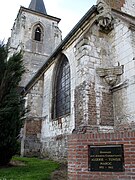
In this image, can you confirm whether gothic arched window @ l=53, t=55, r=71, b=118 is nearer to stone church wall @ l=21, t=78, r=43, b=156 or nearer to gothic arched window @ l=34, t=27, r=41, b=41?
stone church wall @ l=21, t=78, r=43, b=156

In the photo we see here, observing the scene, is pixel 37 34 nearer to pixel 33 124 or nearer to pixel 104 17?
pixel 33 124

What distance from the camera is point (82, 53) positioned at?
7.78m

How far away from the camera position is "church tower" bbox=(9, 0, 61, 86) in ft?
80.2

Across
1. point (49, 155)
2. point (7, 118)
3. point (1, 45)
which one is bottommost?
point (49, 155)

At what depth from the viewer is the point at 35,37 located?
26188mm

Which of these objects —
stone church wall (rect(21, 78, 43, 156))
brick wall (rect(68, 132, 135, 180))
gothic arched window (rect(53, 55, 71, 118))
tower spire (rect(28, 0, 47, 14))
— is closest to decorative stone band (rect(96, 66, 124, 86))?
gothic arched window (rect(53, 55, 71, 118))

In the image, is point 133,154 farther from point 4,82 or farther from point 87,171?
point 4,82

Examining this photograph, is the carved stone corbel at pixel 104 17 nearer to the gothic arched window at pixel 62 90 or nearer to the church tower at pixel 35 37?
the gothic arched window at pixel 62 90

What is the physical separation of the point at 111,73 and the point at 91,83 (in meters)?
0.85

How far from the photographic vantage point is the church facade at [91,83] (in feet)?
23.1

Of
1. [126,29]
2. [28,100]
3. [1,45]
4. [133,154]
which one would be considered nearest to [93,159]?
[133,154]

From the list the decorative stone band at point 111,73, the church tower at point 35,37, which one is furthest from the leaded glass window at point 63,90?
the church tower at point 35,37

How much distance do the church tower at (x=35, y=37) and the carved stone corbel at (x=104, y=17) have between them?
16211 millimetres

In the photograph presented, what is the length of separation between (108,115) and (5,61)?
15.1ft
